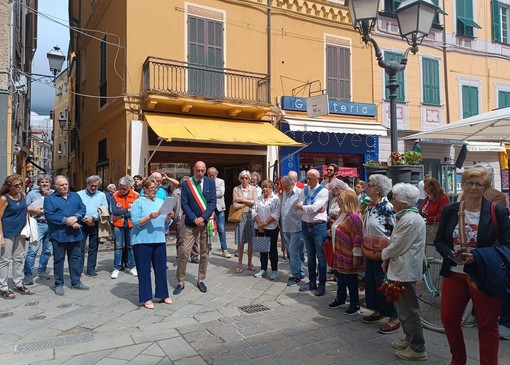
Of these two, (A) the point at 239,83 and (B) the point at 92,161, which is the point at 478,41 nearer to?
(A) the point at 239,83

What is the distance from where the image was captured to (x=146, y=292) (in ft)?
17.1

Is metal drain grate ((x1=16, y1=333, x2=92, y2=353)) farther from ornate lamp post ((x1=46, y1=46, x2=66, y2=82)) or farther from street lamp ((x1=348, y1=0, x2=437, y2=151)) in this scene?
ornate lamp post ((x1=46, y1=46, x2=66, y2=82))

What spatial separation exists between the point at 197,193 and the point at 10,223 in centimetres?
A: 260

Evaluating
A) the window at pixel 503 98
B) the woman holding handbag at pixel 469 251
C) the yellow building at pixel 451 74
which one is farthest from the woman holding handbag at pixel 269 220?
the window at pixel 503 98

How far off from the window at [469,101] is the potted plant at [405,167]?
12.4 metres

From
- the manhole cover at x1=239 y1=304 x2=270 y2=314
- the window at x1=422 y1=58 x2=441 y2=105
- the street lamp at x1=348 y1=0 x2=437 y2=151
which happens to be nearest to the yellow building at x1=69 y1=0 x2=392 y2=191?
the window at x1=422 y1=58 x2=441 y2=105

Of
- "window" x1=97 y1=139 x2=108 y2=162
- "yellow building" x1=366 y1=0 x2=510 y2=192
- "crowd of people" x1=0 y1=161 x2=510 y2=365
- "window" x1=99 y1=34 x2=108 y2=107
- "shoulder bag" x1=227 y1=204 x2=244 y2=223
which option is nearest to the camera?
"crowd of people" x1=0 y1=161 x2=510 y2=365

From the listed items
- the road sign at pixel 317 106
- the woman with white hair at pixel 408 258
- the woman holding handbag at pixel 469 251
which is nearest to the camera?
the woman holding handbag at pixel 469 251

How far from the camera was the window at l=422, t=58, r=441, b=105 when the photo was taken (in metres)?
16.3

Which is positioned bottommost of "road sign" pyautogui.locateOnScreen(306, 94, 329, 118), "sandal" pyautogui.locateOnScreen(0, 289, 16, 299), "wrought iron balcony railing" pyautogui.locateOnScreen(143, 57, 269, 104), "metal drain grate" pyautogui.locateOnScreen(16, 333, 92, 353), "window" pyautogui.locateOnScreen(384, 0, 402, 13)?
"metal drain grate" pyautogui.locateOnScreen(16, 333, 92, 353)

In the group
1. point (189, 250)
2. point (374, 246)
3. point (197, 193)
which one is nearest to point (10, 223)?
point (189, 250)

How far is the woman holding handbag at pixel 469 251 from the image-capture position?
3002 mm

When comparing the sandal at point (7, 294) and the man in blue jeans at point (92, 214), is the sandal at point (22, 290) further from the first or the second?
the man in blue jeans at point (92, 214)

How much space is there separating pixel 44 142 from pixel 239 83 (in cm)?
5304
